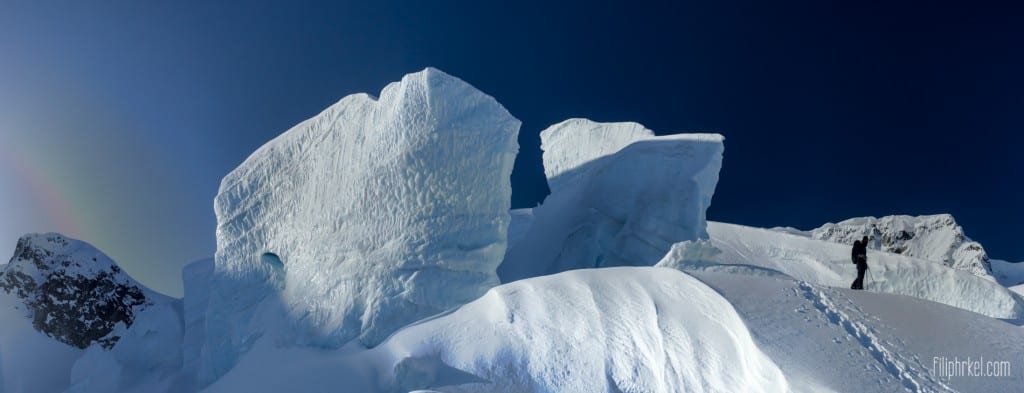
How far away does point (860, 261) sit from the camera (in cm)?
1166

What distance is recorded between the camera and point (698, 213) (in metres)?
13.5

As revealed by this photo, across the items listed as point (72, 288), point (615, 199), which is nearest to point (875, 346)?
point (615, 199)

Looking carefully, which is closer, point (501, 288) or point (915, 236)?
point (501, 288)

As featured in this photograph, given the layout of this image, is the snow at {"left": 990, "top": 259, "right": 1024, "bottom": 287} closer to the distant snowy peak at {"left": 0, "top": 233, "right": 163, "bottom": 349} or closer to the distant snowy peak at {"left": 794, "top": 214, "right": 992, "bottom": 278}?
the distant snowy peak at {"left": 794, "top": 214, "right": 992, "bottom": 278}

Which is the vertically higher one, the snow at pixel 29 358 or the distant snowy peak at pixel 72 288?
the distant snowy peak at pixel 72 288

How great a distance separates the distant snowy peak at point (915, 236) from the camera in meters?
74.1

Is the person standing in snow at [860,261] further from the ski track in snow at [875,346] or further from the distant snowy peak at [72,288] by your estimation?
the distant snowy peak at [72,288]

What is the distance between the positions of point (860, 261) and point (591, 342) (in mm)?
6899

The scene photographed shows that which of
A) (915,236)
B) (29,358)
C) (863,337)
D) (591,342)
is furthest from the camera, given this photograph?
(915,236)

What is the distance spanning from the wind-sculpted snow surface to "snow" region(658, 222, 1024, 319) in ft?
11.6

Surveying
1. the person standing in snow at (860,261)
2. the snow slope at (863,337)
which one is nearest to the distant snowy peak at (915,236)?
the person standing in snow at (860,261)

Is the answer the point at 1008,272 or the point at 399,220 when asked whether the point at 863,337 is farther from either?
the point at 1008,272

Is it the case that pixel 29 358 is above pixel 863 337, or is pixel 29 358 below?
above

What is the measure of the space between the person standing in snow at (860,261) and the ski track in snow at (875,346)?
439cm
